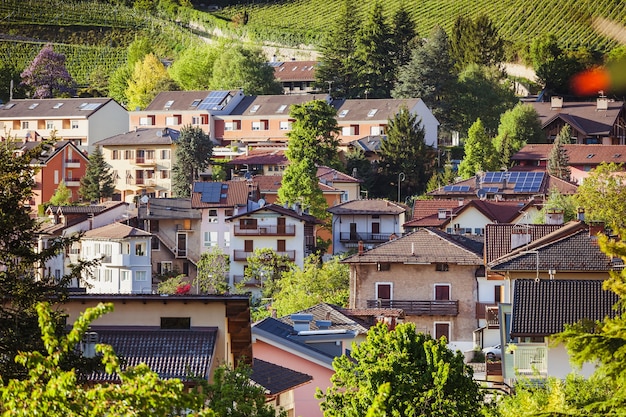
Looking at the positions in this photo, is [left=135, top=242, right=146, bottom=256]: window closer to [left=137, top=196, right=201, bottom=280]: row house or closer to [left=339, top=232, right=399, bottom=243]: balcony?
[left=137, top=196, right=201, bottom=280]: row house

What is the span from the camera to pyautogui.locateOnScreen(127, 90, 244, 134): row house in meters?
94.8

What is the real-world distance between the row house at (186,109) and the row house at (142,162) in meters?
3.95

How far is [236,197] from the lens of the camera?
74.5 meters

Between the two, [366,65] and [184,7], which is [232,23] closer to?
[184,7]

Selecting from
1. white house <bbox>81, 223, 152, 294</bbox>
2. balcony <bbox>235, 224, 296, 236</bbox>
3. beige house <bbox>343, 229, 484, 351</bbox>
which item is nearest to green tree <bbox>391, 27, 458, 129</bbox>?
balcony <bbox>235, 224, 296, 236</bbox>

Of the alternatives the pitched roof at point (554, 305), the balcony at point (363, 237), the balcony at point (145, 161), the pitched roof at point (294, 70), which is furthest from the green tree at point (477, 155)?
the pitched roof at point (554, 305)

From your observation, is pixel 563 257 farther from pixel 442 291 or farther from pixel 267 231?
pixel 267 231

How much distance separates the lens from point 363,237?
74812mm

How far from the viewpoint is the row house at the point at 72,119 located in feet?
324

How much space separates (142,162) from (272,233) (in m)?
18.8

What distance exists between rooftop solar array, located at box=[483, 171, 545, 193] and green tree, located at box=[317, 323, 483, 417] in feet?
170

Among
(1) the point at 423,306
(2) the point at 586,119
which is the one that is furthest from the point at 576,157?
(1) the point at 423,306

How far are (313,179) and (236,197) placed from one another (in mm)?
3696

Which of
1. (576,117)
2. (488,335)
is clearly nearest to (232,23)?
(576,117)
